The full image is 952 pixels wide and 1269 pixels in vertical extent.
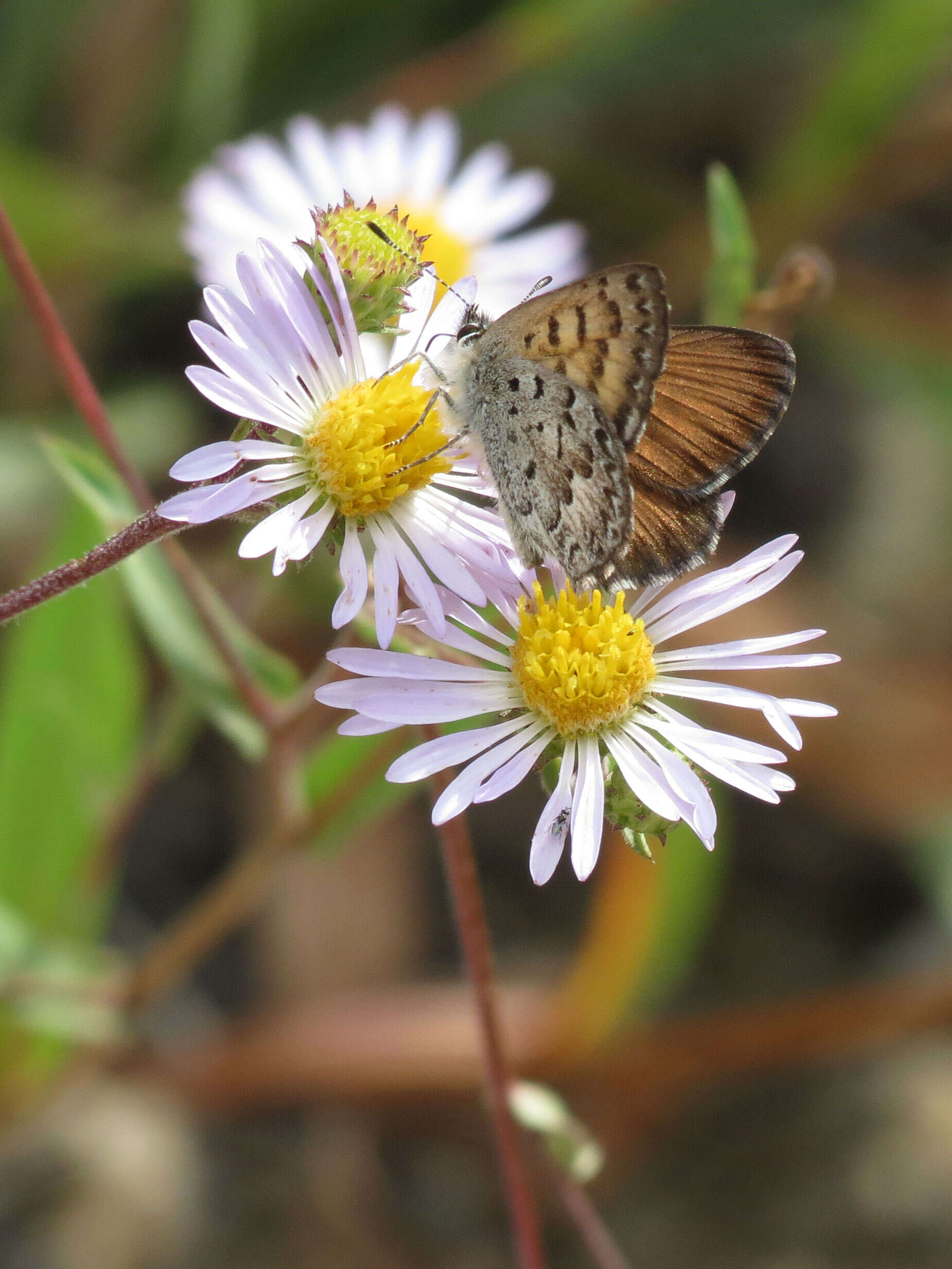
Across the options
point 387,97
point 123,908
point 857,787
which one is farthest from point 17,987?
point 387,97

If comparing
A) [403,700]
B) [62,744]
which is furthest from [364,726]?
[62,744]

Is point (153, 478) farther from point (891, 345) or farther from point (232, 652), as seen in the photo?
point (891, 345)

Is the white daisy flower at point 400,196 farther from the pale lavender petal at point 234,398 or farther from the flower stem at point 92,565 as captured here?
the flower stem at point 92,565

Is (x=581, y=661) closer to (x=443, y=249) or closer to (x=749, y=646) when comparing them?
(x=749, y=646)

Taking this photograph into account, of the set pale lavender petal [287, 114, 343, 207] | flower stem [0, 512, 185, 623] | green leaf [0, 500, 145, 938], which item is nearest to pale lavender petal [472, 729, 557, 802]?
flower stem [0, 512, 185, 623]

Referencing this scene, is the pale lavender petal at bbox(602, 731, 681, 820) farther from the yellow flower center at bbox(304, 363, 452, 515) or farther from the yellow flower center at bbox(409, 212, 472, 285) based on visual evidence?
the yellow flower center at bbox(409, 212, 472, 285)

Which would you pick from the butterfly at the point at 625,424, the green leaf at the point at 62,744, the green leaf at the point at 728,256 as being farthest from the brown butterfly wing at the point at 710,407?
the green leaf at the point at 62,744
